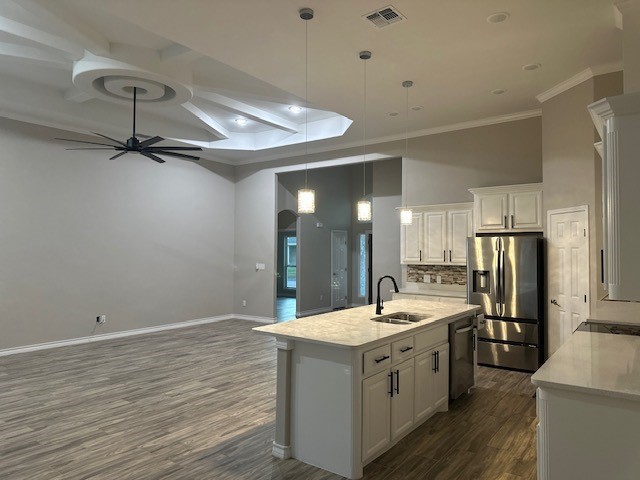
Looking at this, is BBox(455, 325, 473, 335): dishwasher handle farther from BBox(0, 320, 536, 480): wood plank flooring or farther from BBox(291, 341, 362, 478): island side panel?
BBox(291, 341, 362, 478): island side panel

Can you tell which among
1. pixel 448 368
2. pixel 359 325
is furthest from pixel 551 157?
pixel 359 325

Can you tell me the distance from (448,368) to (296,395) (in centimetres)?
170

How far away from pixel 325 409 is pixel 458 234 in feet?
14.3

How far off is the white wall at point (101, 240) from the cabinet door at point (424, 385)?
19.2ft

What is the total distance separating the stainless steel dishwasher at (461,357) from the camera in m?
4.13

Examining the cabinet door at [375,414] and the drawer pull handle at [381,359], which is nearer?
the cabinet door at [375,414]

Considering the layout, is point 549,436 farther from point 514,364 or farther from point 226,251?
point 226,251

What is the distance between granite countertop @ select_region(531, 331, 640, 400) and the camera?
1.92 meters

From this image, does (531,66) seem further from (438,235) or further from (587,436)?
(587,436)

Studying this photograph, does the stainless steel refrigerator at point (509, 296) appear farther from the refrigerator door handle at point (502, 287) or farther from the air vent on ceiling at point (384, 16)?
the air vent on ceiling at point (384, 16)

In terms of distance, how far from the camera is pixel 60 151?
6875mm

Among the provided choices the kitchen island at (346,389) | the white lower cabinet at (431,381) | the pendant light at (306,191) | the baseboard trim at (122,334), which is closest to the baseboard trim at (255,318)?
the baseboard trim at (122,334)

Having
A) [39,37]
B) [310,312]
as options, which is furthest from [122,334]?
[39,37]

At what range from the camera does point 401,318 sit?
4.17 meters
